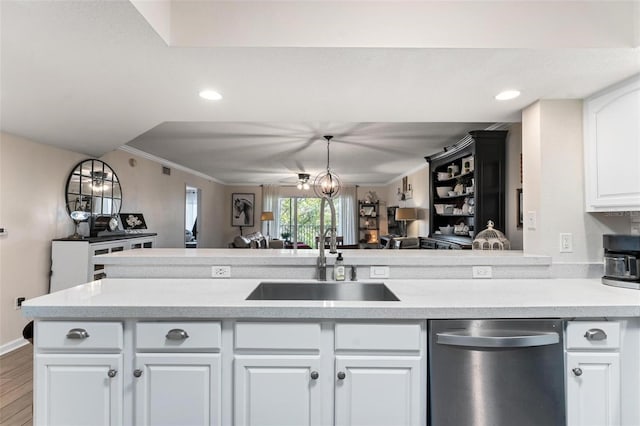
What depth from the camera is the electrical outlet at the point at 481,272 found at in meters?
2.07

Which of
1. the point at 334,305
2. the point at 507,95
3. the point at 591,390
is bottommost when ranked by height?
the point at 591,390

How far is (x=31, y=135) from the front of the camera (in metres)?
3.13

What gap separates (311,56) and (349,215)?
26.6 feet

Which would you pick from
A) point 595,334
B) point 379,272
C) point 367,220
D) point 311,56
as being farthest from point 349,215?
point 595,334

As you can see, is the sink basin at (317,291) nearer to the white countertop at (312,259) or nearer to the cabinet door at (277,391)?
the white countertop at (312,259)

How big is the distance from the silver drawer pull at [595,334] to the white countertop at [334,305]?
73mm

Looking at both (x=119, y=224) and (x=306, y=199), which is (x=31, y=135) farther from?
(x=306, y=199)

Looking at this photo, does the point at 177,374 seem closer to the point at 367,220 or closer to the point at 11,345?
the point at 11,345

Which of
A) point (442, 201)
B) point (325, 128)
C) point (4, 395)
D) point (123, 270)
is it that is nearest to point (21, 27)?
point (123, 270)

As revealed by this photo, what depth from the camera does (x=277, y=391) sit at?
143 centimetres

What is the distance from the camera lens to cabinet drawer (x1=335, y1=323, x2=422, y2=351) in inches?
56.6

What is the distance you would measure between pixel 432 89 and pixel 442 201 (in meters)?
3.33

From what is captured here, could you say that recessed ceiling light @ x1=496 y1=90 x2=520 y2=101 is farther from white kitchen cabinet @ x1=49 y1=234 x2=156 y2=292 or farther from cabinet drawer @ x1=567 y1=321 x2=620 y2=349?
white kitchen cabinet @ x1=49 y1=234 x2=156 y2=292

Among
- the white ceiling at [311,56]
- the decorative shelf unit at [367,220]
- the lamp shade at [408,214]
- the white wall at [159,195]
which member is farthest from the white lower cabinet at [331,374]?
the decorative shelf unit at [367,220]
